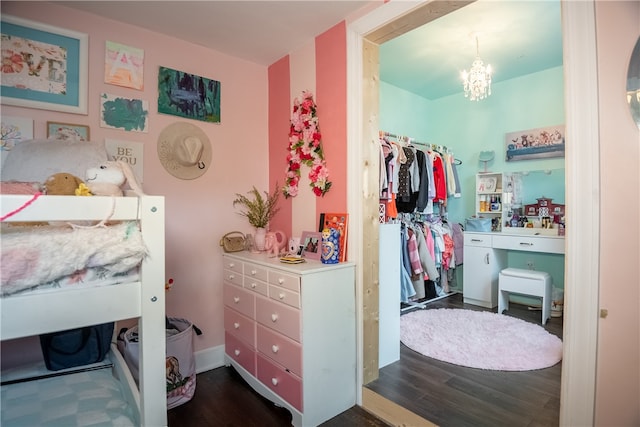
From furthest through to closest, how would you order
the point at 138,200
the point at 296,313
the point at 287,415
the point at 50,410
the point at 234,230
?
1. the point at 234,230
2. the point at 287,415
3. the point at 296,313
4. the point at 50,410
5. the point at 138,200

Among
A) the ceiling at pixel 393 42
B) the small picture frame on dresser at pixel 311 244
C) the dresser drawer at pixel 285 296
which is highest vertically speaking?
the ceiling at pixel 393 42

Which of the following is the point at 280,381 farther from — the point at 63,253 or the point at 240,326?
the point at 63,253

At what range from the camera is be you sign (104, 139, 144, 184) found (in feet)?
6.75

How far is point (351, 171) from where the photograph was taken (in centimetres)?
200

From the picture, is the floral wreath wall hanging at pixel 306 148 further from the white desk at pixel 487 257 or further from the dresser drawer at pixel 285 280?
the white desk at pixel 487 257

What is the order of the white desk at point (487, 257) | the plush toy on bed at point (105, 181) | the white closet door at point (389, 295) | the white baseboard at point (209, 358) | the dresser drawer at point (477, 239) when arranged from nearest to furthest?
the plush toy on bed at point (105, 181) → the white closet door at point (389, 295) → the white baseboard at point (209, 358) → the white desk at point (487, 257) → the dresser drawer at point (477, 239)

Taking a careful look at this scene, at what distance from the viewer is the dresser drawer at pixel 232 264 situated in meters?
2.27

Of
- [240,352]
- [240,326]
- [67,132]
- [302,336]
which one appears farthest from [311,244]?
[67,132]

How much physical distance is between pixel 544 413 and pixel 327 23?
8.77ft

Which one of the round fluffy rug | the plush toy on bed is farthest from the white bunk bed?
the round fluffy rug

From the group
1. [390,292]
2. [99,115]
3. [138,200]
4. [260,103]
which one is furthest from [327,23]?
[390,292]

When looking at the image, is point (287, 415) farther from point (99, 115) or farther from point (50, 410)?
point (99, 115)

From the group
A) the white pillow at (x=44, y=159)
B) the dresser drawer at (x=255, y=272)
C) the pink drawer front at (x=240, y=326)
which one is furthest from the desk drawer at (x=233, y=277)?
the white pillow at (x=44, y=159)

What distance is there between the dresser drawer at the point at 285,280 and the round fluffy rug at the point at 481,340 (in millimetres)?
1379
